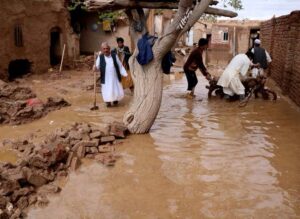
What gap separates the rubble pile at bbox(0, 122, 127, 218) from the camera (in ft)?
13.7

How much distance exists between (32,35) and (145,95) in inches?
363

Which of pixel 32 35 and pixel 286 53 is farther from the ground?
pixel 32 35

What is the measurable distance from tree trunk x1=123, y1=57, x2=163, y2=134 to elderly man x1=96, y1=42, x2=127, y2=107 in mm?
2348

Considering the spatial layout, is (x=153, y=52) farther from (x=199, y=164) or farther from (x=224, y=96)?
(x=224, y=96)

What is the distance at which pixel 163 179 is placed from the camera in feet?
16.0

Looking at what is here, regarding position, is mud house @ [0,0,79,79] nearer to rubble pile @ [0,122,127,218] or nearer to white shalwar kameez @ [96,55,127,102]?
white shalwar kameez @ [96,55,127,102]

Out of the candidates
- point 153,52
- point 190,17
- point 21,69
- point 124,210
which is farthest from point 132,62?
point 21,69

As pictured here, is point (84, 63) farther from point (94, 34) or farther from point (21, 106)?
point (21, 106)

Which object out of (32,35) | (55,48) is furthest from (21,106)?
(55,48)

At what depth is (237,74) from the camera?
31.1 feet

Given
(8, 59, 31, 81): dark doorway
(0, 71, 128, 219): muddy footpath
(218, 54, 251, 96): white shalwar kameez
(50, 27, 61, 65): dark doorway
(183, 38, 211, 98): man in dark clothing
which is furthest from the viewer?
(50, 27, 61, 65): dark doorway

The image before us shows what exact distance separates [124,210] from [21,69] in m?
12.4

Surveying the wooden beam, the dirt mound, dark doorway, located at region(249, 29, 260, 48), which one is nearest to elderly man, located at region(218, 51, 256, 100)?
the wooden beam

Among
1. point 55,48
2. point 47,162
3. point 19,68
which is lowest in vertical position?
point 47,162
